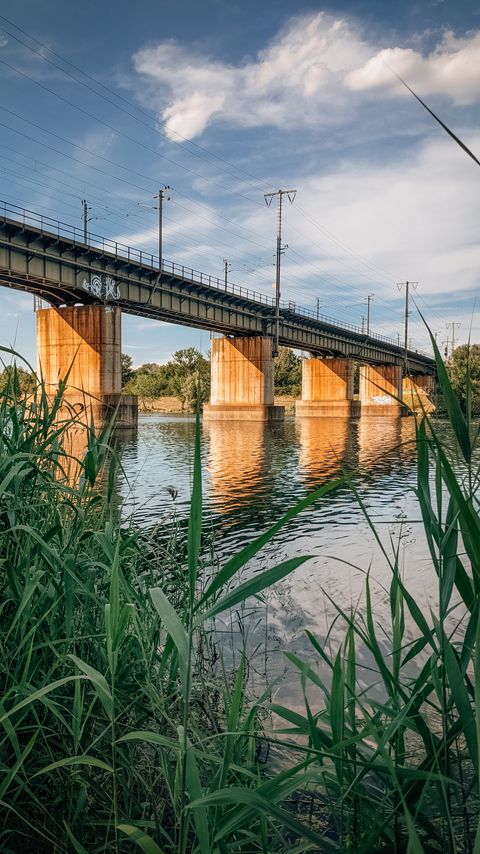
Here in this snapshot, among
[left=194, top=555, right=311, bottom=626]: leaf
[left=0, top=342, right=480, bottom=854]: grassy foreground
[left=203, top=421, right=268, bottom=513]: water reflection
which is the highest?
[left=194, top=555, right=311, bottom=626]: leaf

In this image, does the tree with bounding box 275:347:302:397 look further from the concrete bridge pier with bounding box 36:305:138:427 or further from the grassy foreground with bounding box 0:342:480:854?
the grassy foreground with bounding box 0:342:480:854

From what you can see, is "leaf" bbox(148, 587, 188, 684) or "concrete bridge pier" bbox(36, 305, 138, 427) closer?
"leaf" bbox(148, 587, 188, 684)

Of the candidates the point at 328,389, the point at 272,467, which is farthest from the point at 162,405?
the point at 272,467

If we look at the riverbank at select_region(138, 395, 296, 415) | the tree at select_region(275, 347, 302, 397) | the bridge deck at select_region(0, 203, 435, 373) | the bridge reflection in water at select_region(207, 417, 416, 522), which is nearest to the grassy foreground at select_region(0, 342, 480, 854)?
the bridge reflection in water at select_region(207, 417, 416, 522)

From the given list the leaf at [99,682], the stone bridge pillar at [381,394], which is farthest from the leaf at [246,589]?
the stone bridge pillar at [381,394]

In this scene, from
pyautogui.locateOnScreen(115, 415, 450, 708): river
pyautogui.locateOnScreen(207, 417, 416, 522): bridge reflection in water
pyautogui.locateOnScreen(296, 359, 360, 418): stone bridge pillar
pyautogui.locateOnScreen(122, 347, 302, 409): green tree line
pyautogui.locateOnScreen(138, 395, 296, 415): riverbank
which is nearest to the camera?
pyautogui.locateOnScreen(115, 415, 450, 708): river

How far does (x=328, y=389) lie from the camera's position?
84688mm

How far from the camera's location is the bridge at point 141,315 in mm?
38438

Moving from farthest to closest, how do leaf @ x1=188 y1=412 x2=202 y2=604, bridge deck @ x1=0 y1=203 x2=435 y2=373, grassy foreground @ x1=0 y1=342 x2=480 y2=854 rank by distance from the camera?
bridge deck @ x1=0 y1=203 x2=435 y2=373 < grassy foreground @ x1=0 y1=342 x2=480 y2=854 < leaf @ x1=188 y1=412 x2=202 y2=604

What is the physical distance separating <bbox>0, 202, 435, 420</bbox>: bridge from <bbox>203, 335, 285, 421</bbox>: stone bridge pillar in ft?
0.37

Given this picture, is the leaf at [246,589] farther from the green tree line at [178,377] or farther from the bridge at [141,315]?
the green tree line at [178,377]

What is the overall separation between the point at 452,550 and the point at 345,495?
47.6ft

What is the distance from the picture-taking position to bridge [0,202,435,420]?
38.4 metres

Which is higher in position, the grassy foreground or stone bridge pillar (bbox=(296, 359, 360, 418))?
stone bridge pillar (bbox=(296, 359, 360, 418))
